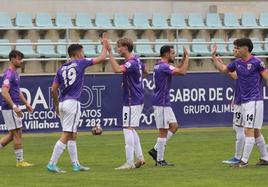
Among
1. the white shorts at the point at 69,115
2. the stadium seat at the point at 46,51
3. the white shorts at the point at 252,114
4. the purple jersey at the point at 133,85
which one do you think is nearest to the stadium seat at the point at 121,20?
the stadium seat at the point at 46,51

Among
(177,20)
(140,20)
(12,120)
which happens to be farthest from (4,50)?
(12,120)

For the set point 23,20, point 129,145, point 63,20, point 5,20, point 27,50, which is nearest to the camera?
point 129,145

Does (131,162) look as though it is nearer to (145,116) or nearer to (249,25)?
(145,116)

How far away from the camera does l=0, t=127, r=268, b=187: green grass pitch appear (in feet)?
43.9

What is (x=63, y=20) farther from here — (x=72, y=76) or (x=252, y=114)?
(x=252, y=114)

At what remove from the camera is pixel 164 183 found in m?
13.2

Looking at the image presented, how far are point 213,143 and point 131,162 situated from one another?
5.79 metres

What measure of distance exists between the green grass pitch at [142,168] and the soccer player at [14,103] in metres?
0.38

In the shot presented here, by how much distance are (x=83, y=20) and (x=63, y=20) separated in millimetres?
800

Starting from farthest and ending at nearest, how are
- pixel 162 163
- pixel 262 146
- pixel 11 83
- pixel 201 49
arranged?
1. pixel 201 49
2. pixel 11 83
3. pixel 162 163
4. pixel 262 146

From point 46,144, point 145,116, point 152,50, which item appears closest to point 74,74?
point 46,144

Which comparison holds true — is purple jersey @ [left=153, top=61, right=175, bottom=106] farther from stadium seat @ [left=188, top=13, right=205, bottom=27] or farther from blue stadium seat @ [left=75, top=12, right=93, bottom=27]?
stadium seat @ [left=188, top=13, right=205, bottom=27]

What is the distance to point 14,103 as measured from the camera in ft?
54.0

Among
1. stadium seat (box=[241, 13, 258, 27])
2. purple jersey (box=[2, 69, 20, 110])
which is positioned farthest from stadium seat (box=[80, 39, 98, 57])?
purple jersey (box=[2, 69, 20, 110])
